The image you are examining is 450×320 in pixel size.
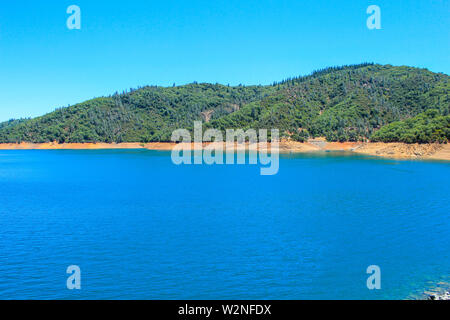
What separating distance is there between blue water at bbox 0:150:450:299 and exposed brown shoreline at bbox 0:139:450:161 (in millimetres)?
44272

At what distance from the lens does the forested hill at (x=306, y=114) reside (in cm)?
12125

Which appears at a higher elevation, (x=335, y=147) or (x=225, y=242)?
(x=335, y=147)

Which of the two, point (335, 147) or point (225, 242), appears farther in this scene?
point (335, 147)

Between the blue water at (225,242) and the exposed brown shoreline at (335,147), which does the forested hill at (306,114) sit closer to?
the exposed brown shoreline at (335,147)

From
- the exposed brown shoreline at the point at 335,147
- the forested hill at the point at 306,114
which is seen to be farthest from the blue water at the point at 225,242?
the forested hill at the point at 306,114

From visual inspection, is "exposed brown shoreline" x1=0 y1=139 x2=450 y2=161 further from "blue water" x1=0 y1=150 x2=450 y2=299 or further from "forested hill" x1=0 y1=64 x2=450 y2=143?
"blue water" x1=0 y1=150 x2=450 y2=299

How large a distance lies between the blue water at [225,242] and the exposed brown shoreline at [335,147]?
1743 inches

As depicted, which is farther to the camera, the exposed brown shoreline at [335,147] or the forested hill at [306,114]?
the forested hill at [306,114]

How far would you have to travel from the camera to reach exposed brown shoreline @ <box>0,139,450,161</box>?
7847 centimetres

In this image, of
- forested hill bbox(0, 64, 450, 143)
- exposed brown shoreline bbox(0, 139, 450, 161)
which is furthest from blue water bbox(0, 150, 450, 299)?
forested hill bbox(0, 64, 450, 143)

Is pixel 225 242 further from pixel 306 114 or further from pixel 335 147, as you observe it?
pixel 306 114

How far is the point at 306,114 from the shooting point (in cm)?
13725

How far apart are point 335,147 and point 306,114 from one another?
22.4 metres

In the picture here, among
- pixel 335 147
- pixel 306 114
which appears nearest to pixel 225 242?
pixel 335 147
